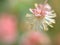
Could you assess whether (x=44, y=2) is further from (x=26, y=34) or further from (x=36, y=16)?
(x=26, y=34)

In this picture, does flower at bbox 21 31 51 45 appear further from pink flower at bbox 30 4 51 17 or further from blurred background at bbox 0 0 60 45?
pink flower at bbox 30 4 51 17

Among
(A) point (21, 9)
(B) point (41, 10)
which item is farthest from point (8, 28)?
(B) point (41, 10)

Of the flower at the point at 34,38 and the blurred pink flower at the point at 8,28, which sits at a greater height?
the blurred pink flower at the point at 8,28

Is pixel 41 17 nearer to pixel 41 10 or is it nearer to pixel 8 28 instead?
→ pixel 41 10

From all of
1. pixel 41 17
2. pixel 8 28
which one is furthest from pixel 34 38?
pixel 41 17

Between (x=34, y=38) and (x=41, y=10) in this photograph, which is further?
(x=34, y=38)

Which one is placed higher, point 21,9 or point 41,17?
point 21,9

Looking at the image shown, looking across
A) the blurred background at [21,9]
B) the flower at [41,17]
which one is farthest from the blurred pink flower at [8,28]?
the flower at [41,17]

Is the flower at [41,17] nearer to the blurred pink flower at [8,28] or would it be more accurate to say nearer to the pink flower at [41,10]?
the pink flower at [41,10]
